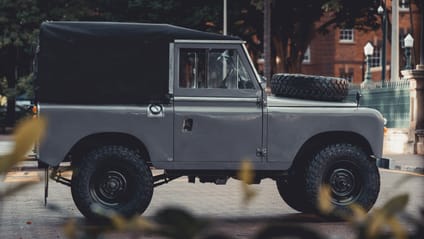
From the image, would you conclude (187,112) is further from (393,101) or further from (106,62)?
(393,101)

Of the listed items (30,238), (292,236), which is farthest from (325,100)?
(292,236)

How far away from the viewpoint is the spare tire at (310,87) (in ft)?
36.5

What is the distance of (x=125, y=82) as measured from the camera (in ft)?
35.4

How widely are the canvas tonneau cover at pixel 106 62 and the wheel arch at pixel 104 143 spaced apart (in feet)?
1.26

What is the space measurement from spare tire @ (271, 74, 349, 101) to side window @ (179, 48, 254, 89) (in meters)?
0.60

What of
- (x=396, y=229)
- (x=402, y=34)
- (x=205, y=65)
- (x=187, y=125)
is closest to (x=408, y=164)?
(x=205, y=65)

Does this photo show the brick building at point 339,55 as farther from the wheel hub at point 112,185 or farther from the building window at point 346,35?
the wheel hub at point 112,185

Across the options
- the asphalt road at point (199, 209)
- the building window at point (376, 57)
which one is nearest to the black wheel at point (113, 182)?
the asphalt road at point (199, 209)

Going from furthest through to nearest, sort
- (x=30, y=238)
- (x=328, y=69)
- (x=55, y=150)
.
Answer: (x=328, y=69), (x=55, y=150), (x=30, y=238)

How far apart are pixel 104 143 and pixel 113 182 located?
1.58 ft

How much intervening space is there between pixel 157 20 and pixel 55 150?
28.6 m

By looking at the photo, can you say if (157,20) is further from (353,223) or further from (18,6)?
A: (353,223)

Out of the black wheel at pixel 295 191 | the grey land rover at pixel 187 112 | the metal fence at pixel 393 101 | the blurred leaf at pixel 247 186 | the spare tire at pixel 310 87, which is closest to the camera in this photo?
the blurred leaf at pixel 247 186

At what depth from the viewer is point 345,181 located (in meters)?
10.9
